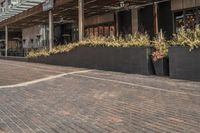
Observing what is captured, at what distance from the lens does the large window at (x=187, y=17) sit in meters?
22.1

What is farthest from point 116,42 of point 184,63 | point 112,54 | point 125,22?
point 125,22

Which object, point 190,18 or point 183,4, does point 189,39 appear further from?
point 183,4

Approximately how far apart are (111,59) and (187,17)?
742 cm

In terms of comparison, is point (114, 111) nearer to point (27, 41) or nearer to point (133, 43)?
point (133, 43)

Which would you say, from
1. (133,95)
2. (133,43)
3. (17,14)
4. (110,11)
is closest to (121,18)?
(110,11)

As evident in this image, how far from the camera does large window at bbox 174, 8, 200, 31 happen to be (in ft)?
72.6

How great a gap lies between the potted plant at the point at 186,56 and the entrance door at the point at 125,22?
1551cm

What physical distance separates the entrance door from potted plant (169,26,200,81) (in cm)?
1551

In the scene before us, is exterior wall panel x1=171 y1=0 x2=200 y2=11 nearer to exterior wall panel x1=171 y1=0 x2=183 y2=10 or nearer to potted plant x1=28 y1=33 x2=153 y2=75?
exterior wall panel x1=171 y1=0 x2=183 y2=10

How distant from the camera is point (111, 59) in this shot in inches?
692

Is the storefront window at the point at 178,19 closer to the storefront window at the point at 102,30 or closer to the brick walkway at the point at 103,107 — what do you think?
the storefront window at the point at 102,30

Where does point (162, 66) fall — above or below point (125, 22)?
below

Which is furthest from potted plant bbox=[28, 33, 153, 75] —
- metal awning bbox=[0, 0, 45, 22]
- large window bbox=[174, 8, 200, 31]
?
metal awning bbox=[0, 0, 45, 22]

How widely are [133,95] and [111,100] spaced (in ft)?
2.85
